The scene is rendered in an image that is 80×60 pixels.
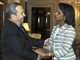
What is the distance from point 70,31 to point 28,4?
23.6 ft

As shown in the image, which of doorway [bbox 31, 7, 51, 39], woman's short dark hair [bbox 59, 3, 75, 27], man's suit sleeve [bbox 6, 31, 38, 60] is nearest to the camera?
man's suit sleeve [bbox 6, 31, 38, 60]

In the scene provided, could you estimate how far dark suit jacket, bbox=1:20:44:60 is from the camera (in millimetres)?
1466

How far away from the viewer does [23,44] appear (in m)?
1.51

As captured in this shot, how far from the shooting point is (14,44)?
1463 millimetres

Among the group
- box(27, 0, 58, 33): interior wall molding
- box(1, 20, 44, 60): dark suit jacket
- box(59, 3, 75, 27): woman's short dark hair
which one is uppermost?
box(27, 0, 58, 33): interior wall molding

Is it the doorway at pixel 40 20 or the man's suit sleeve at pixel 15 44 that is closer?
the man's suit sleeve at pixel 15 44

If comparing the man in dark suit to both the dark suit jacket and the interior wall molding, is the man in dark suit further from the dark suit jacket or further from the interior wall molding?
the interior wall molding

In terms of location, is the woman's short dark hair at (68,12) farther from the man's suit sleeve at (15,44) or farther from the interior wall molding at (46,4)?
the interior wall molding at (46,4)

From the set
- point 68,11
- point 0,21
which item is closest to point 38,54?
point 68,11

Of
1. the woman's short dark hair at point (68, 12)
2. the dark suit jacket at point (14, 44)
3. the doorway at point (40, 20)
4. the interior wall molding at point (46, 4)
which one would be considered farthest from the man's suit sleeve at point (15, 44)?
the doorway at point (40, 20)

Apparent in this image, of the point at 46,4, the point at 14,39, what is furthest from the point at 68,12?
the point at 46,4

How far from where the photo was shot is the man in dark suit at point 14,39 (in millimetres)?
1469

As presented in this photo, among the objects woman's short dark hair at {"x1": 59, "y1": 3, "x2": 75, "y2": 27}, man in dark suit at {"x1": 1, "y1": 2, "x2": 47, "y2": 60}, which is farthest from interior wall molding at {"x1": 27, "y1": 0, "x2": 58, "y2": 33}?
man in dark suit at {"x1": 1, "y1": 2, "x2": 47, "y2": 60}

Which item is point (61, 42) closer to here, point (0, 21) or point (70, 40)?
point (70, 40)
